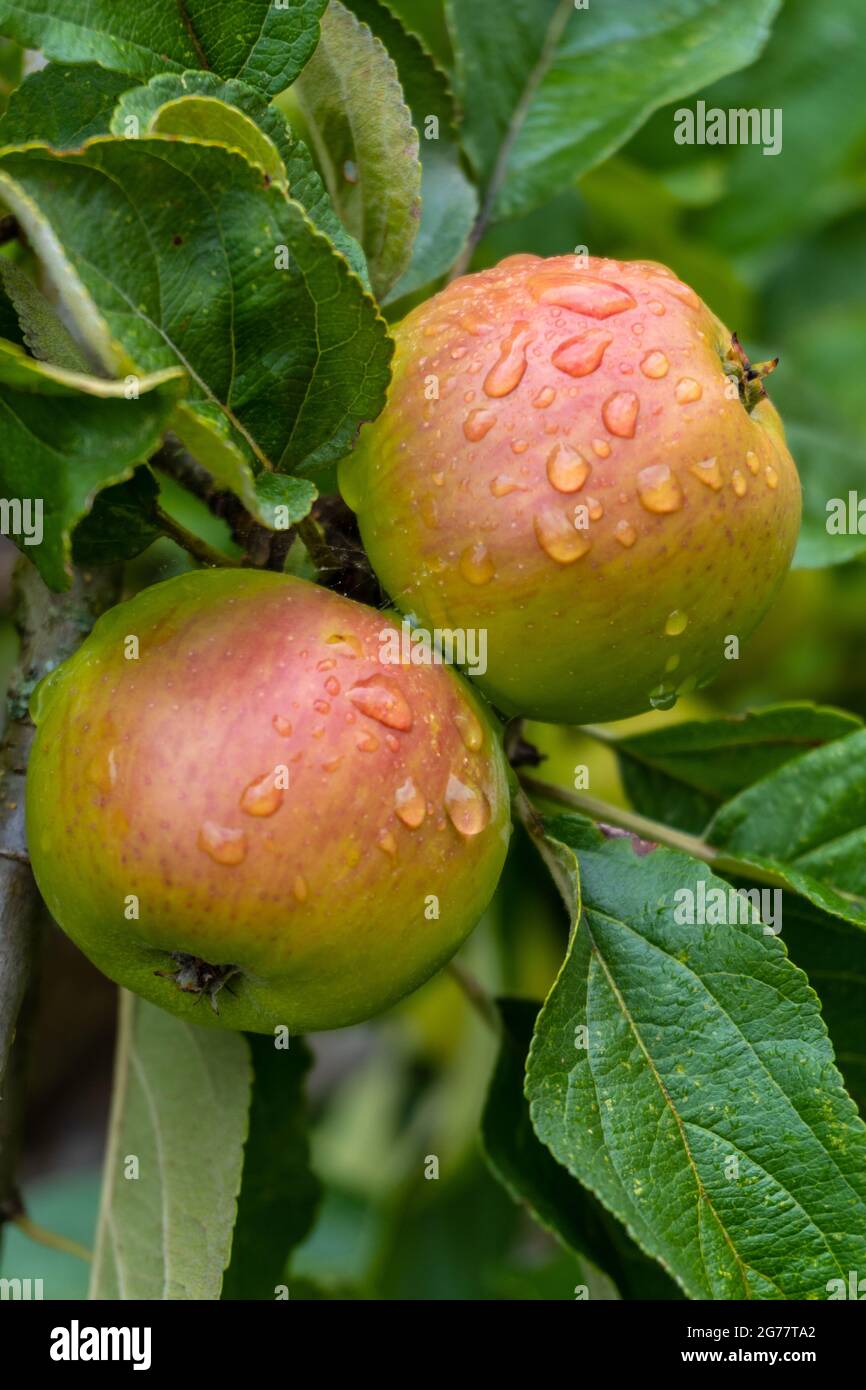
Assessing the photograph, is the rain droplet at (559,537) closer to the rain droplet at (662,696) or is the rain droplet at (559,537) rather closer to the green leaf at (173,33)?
the rain droplet at (662,696)

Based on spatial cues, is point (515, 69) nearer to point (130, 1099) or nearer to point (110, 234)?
point (110, 234)

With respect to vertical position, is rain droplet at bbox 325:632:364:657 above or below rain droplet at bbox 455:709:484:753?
above

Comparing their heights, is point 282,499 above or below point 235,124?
below

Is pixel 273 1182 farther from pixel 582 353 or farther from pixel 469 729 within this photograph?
pixel 582 353

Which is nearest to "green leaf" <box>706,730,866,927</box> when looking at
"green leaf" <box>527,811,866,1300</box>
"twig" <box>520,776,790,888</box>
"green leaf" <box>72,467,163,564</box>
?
"twig" <box>520,776,790,888</box>

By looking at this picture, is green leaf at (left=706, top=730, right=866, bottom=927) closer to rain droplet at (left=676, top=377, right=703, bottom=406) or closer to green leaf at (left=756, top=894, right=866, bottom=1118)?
green leaf at (left=756, top=894, right=866, bottom=1118)

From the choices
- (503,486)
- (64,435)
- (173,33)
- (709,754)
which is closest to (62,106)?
(173,33)
